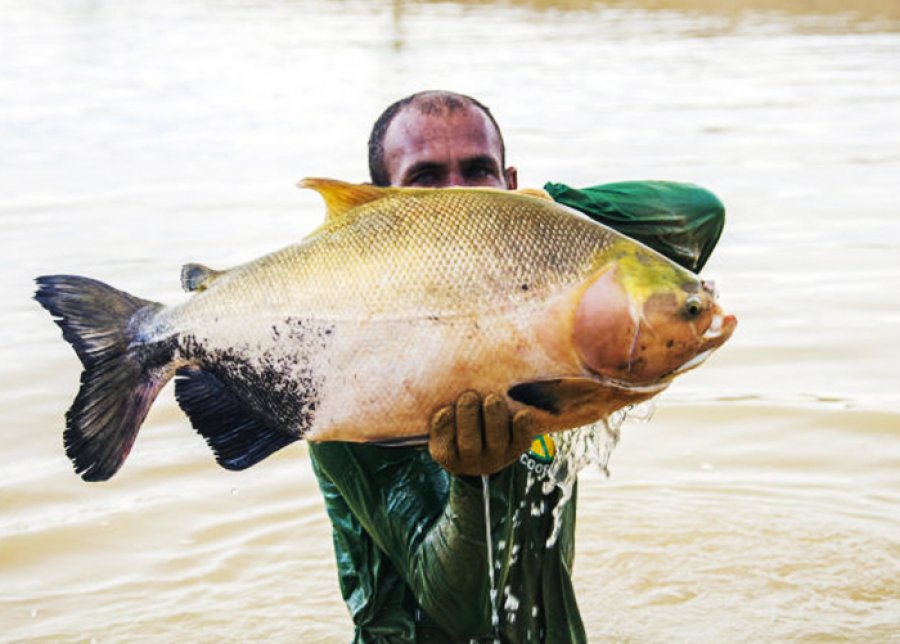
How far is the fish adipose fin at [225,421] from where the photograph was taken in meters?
2.35

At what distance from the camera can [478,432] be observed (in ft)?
7.41

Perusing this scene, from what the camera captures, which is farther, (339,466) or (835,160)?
(835,160)

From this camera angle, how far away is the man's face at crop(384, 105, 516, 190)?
2.86 metres

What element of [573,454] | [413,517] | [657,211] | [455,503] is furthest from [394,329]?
[657,211]

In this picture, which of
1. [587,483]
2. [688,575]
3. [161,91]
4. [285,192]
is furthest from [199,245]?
[161,91]

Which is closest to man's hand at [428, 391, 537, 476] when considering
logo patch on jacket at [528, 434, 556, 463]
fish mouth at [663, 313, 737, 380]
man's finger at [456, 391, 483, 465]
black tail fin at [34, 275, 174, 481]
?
man's finger at [456, 391, 483, 465]

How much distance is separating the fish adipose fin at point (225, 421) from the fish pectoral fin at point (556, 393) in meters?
0.42

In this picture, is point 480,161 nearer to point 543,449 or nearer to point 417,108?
point 417,108

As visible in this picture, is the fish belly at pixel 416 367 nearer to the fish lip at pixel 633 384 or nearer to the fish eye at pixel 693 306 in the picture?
the fish lip at pixel 633 384

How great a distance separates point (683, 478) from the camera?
562 centimetres

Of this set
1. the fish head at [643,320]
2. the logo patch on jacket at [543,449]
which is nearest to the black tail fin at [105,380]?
the fish head at [643,320]

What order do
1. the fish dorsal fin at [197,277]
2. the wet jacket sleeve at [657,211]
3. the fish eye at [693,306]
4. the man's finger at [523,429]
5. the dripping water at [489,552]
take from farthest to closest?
the wet jacket sleeve at [657,211] → the dripping water at [489,552] → the fish dorsal fin at [197,277] → the man's finger at [523,429] → the fish eye at [693,306]

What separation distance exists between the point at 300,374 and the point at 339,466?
0.74 m

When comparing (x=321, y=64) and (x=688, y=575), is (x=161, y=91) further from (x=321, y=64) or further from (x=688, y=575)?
(x=688, y=575)
